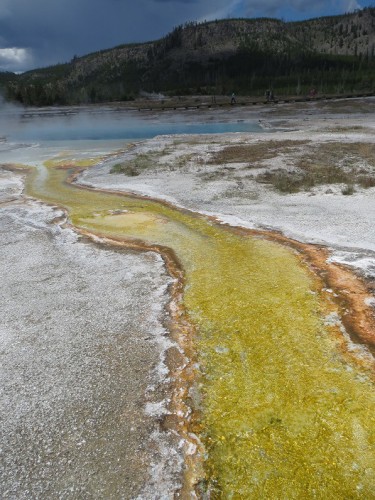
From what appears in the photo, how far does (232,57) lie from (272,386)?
146100 mm

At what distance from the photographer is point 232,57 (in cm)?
13512

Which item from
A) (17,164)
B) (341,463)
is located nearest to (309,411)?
(341,463)

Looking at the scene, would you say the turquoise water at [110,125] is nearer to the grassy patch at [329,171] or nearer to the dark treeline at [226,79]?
the grassy patch at [329,171]

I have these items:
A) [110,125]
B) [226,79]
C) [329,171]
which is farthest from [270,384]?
[226,79]

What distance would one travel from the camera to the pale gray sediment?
381cm

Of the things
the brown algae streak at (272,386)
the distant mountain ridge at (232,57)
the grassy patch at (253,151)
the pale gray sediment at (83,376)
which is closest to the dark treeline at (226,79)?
the distant mountain ridge at (232,57)

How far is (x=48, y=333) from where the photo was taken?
5973 millimetres

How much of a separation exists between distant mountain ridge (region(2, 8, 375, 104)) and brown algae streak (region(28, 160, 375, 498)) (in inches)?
3675

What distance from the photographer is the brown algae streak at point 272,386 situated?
3.69 m

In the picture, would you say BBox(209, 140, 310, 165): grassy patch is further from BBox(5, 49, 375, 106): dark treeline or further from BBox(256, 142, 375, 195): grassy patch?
BBox(5, 49, 375, 106): dark treeline

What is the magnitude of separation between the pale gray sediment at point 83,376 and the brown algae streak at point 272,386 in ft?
1.75

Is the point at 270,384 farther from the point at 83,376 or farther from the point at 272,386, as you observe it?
the point at 83,376

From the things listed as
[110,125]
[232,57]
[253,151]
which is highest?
[232,57]

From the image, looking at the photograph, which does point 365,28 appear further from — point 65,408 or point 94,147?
point 65,408
